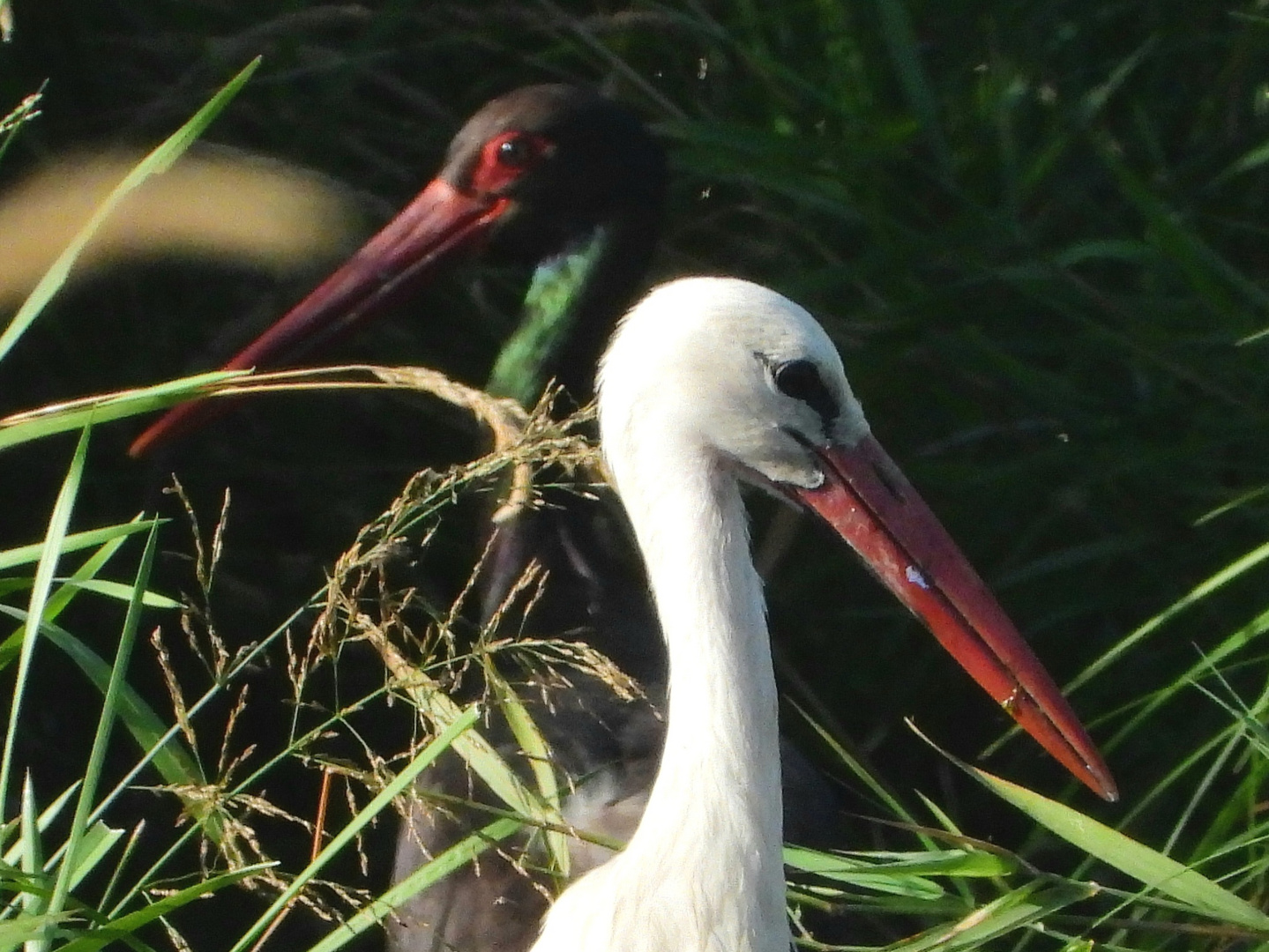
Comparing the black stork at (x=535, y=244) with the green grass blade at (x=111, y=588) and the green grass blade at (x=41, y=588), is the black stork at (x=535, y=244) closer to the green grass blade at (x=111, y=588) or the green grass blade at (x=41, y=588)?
the green grass blade at (x=111, y=588)

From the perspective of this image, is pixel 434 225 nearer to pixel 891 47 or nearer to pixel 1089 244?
pixel 891 47

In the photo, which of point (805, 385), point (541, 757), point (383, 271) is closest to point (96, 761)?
point (541, 757)

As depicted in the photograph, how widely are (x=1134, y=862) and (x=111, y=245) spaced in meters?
1.72

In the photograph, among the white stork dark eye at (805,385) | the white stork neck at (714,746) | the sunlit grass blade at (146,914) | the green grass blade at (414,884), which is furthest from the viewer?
the white stork dark eye at (805,385)

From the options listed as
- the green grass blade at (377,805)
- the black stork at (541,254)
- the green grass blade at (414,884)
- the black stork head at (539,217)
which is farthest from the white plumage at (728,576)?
the black stork head at (539,217)

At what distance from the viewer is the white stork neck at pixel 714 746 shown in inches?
67.2

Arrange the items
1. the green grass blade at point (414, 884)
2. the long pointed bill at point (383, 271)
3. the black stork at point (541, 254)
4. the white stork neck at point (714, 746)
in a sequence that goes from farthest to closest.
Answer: the long pointed bill at point (383, 271)
the black stork at point (541, 254)
the white stork neck at point (714, 746)
the green grass blade at point (414, 884)

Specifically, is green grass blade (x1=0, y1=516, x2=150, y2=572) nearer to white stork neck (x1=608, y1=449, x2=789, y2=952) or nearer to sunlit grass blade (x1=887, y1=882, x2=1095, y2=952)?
white stork neck (x1=608, y1=449, x2=789, y2=952)

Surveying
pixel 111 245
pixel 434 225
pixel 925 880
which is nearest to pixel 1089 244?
pixel 434 225

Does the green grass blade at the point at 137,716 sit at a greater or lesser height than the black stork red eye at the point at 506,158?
greater

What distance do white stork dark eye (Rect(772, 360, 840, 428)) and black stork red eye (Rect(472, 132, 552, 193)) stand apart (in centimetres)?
116

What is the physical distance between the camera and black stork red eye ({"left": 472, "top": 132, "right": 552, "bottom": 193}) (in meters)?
2.90

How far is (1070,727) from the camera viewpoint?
1899 millimetres

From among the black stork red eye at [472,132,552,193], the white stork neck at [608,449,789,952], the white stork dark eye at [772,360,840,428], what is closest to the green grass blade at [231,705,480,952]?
the white stork neck at [608,449,789,952]
